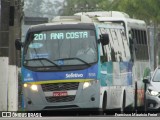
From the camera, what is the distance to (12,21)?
23.8 m

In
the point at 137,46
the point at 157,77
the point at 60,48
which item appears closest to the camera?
the point at 60,48

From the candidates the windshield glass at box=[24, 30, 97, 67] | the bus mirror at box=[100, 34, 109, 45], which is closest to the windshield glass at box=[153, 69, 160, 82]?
the bus mirror at box=[100, 34, 109, 45]

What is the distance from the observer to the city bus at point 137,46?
27.8 m

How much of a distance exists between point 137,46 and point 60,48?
8.35 metres

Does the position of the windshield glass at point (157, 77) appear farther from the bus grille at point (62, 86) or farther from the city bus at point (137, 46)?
the bus grille at point (62, 86)

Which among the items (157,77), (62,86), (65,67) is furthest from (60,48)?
(157,77)

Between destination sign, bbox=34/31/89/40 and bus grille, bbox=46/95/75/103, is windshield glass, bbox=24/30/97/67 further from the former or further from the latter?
bus grille, bbox=46/95/75/103

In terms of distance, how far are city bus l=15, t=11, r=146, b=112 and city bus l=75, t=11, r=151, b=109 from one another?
5052 millimetres

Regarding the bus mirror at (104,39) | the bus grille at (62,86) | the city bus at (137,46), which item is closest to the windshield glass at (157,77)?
the city bus at (137,46)

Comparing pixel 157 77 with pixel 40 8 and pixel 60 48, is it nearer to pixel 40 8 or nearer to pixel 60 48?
pixel 60 48

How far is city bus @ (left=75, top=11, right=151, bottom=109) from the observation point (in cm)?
2778

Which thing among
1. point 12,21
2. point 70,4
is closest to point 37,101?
point 12,21

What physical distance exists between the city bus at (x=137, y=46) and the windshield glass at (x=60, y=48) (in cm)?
515

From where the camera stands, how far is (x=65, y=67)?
2131cm
